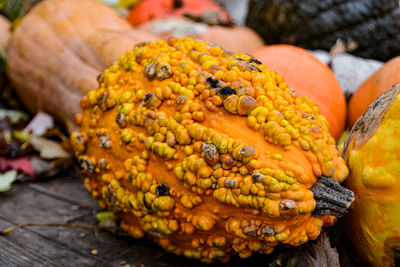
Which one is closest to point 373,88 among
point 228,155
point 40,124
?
point 228,155

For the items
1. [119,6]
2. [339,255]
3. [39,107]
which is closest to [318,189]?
[339,255]

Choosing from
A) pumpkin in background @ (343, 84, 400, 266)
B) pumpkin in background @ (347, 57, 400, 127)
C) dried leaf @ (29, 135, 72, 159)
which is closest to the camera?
pumpkin in background @ (343, 84, 400, 266)

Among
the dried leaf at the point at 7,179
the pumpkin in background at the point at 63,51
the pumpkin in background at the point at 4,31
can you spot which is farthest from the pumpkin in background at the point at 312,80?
the pumpkin in background at the point at 4,31

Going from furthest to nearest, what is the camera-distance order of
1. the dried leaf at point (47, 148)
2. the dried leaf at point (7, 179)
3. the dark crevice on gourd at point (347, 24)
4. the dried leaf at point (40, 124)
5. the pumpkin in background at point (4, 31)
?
the dark crevice on gourd at point (347, 24), the pumpkin in background at point (4, 31), the dried leaf at point (40, 124), the dried leaf at point (47, 148), the dried leaf at point (7, 179)

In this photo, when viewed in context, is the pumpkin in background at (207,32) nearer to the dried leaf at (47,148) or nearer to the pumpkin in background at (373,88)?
the dried leaf at (47,148)

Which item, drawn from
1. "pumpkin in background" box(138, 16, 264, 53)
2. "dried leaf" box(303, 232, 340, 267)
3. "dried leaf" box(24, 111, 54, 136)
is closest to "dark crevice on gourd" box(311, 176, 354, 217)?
"dried leaf" box(303, 232, 340, 267)

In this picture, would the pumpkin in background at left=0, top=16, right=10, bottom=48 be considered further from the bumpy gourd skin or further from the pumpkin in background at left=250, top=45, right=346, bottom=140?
the pumpkin in background at left=250, top=45, right=346, bottom=140
